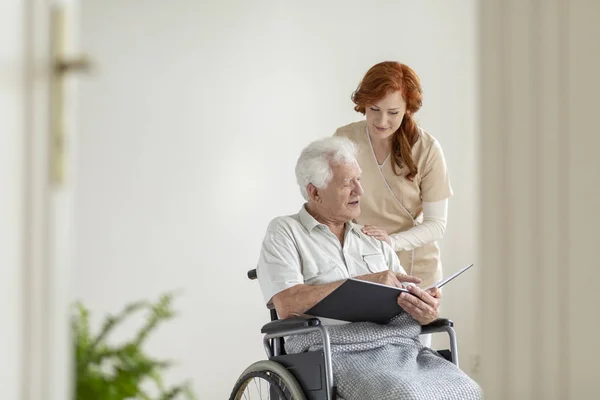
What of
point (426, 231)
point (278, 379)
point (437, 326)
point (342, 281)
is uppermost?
point (426, 231)

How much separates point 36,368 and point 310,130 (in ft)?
12.6

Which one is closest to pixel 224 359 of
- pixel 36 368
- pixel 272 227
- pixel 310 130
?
pixel 310 130

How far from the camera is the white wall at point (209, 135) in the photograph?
12.8 ft

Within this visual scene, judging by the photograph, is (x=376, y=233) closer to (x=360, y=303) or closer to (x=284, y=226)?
(x=284, y=226)

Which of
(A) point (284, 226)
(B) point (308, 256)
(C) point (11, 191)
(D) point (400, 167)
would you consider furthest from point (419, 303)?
(C) point (11, 191)

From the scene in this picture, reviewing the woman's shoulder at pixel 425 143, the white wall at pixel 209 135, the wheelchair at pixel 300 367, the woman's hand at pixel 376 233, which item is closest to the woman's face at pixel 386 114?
the woman's shoulder at pixel 425 143

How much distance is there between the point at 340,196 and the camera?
2.65 metres

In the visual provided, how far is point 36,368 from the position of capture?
0.77 metres

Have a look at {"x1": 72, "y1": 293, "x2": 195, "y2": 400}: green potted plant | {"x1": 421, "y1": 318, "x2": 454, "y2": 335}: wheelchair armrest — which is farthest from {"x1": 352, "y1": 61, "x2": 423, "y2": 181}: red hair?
{"x1": 72, "y1": 293, "x2": 195, "y2": 400}: green potted plant

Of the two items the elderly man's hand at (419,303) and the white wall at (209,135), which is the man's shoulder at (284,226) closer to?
the elderly man's hand at (419,303)

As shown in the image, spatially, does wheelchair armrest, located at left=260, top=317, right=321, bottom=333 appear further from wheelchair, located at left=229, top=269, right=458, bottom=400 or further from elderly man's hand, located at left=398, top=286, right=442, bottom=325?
elderly man's hand, located at left=398, top=286, right=442, bottom=325

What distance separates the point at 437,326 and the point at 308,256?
43cm

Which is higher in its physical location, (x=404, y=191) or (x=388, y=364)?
(x=404, y=191)

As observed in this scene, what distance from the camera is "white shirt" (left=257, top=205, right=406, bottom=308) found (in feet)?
8.15
